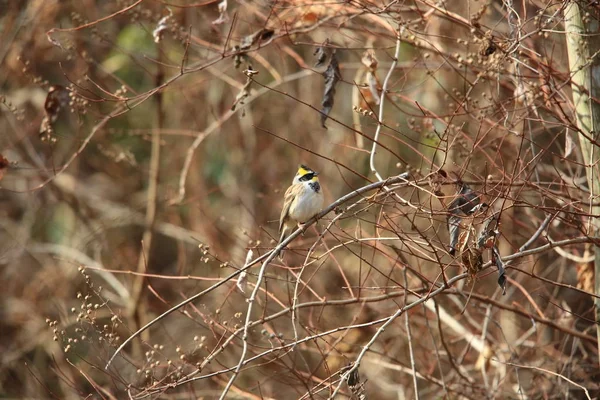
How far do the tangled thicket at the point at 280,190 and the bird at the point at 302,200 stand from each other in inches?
15.8

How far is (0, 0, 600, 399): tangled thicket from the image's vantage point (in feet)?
16.4

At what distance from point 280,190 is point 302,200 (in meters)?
0.63

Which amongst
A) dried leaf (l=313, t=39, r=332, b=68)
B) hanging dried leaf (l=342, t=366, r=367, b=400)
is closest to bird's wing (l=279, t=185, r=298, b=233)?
dried leaf (l=313, t=39, r=332, b=68)

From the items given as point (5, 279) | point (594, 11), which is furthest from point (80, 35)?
point (594, 11)

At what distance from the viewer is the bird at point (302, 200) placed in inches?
225

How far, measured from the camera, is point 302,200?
19.0 feet

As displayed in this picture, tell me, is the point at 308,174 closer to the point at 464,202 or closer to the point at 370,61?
the point at 370,61

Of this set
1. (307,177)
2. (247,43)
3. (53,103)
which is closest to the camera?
(247,43)

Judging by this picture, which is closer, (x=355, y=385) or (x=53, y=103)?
(x=355, y=385)

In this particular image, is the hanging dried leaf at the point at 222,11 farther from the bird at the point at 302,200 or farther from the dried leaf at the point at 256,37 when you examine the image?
the bird at the point at 302,200

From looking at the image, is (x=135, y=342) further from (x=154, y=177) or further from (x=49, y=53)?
(x=49, y=53)

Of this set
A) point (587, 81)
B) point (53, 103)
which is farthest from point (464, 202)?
point (53, 103)

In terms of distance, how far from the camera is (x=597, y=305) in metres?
4.94

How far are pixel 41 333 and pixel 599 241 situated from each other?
25.4 ft
